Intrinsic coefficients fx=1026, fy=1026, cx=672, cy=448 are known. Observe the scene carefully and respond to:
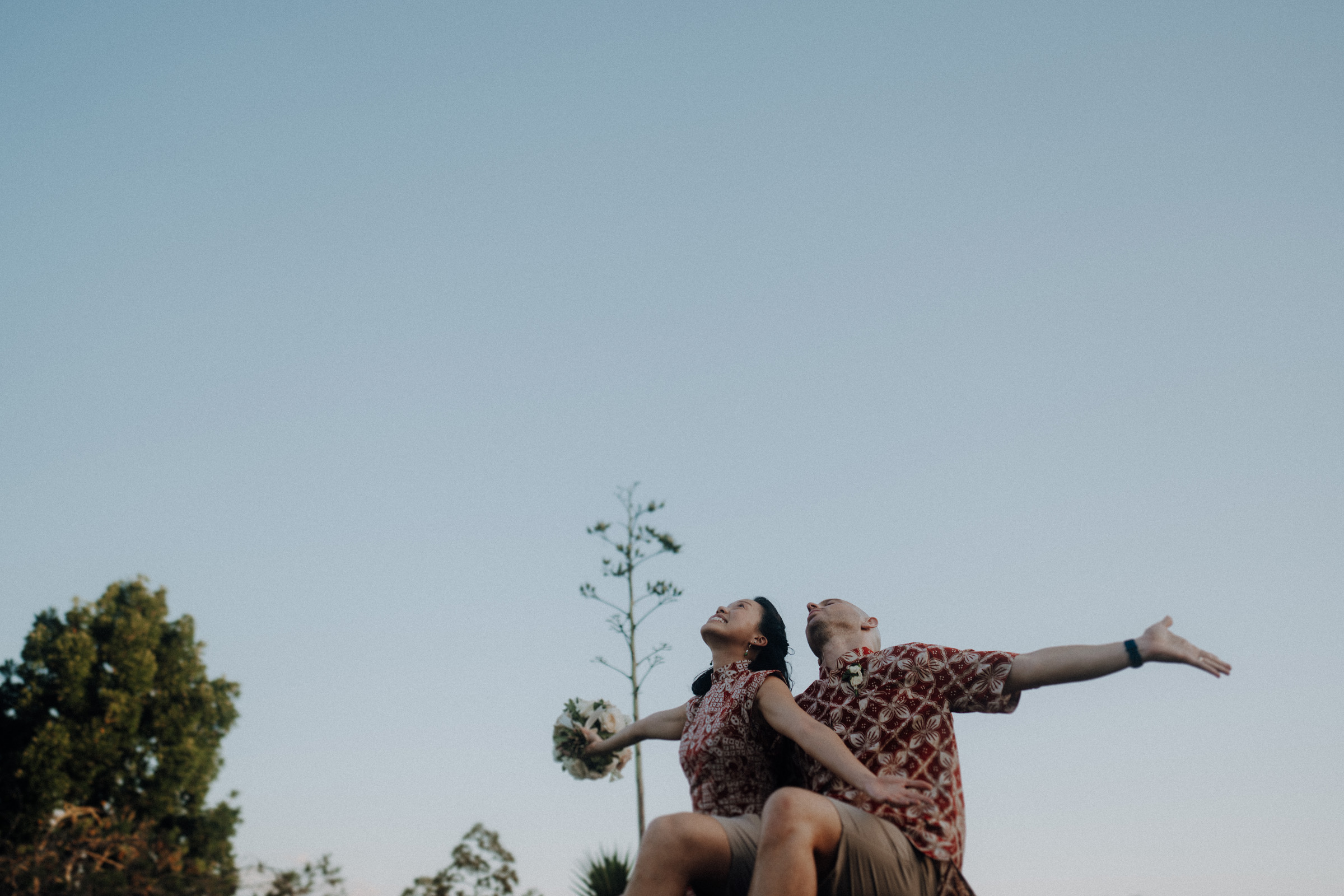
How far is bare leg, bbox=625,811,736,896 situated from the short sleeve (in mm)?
867

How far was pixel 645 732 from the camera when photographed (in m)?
4.33

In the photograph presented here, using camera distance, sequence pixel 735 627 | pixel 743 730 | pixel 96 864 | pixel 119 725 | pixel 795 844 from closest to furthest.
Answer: pixel 795 844 < pixel 743 730 < pixel 735 627 < pixel 96 864 < pixel 119 725

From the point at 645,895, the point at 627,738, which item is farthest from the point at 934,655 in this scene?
the point at 627,738

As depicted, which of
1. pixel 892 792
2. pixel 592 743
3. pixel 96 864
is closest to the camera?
pixel 892 792

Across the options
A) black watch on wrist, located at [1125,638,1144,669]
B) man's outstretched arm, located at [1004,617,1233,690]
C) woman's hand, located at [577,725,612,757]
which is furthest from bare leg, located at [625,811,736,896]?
woman's hand, located at [577,725,612,757]

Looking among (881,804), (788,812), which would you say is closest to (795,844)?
(788,812)

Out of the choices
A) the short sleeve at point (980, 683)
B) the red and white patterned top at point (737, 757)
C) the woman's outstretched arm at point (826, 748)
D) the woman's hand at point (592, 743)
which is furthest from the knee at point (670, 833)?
the woman's hand at point (592, 743)

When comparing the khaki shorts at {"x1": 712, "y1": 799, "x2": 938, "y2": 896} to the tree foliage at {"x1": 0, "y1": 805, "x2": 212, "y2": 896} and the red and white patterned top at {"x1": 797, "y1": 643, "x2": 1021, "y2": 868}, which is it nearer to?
the red and white patterned top at {"x1": 797, "y1": 643, "x2": 1021, "y2": 868}

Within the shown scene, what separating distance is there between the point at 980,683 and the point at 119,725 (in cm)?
2150

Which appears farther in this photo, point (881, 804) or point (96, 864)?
point (96, 864)

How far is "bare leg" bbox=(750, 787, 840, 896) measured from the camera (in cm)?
260

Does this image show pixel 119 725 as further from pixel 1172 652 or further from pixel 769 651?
pixel 1172 652

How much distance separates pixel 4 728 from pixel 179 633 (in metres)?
3.55

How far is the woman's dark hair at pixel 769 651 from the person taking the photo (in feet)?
13.9
